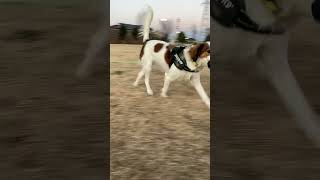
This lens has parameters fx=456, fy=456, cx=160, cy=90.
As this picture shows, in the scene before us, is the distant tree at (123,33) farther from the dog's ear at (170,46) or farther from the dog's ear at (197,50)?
the dog's ear at (197,50)

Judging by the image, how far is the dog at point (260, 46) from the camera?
83 cm

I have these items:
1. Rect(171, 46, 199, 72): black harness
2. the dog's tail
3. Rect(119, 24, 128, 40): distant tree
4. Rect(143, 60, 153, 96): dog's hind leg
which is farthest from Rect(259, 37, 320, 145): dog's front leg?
Rect(119, 24, 128, 40): distant tree

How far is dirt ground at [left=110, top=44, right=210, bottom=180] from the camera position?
3.94 ft

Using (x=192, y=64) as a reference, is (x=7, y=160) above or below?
above

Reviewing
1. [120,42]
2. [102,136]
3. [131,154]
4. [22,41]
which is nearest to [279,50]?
[102,136]

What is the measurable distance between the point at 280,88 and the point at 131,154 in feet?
1.84

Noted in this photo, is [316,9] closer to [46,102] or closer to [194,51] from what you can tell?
[46,102]

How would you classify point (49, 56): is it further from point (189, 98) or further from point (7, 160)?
point (189, 98)

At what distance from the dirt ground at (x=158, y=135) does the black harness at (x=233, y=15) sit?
0.46 meters

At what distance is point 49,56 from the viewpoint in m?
0.84

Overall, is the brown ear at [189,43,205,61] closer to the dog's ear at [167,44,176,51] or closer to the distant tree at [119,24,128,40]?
the dog's ear at [167,44,176,51]

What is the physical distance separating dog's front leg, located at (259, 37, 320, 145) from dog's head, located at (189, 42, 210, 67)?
139 centimetres

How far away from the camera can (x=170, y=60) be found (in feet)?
8.35

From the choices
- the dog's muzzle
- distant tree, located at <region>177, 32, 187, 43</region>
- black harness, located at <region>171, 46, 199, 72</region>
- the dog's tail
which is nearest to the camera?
the dog's muzzle
